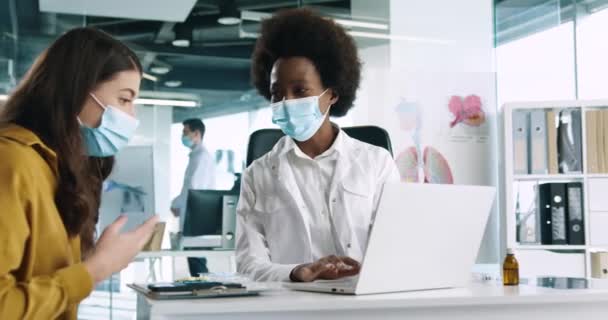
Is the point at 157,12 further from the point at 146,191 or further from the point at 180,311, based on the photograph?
the point at 180,311

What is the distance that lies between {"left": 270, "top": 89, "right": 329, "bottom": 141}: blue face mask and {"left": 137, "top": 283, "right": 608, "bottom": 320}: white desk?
0.91 meters

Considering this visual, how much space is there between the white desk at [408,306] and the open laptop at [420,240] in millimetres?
41

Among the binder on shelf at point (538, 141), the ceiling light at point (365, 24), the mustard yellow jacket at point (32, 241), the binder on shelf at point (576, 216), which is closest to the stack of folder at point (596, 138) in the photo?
the binder on shelf at point (576, 216)

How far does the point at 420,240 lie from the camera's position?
5.99 feet

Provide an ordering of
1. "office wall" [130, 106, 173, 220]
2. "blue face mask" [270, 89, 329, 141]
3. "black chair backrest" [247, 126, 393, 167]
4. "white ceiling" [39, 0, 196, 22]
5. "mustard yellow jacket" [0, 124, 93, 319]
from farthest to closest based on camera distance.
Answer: "office wall" [130, 106, 173, 220] → "white ceiling" [39, 0, 196, 22] → "black chair backrest" [247, 126, 393, 167] → "blue face mask" [270, 89, 329, 141] → "mustard yellow jacket" [0, 124, 93, 319]

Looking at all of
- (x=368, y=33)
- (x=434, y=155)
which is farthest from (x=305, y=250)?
(x=368, y=33)

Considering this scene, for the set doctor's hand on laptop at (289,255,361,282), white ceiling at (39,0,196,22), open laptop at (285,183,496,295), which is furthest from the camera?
white ceiling at (39,0,196,22)

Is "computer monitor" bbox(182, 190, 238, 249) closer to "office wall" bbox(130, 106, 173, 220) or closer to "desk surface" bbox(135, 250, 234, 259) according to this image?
"desk surface" bbox(135, 250, 234, 259)

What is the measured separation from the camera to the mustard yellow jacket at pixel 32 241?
1.43 m

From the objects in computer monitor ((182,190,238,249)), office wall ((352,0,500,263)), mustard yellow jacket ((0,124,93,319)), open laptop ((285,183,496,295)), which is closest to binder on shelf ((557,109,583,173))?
office wall ((352,0,500,263))

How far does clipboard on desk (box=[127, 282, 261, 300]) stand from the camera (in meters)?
1.65

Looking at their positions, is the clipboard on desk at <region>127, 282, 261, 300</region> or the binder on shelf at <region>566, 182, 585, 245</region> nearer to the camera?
the clipboard on desk at <region>127, 282, 261, 300</region>

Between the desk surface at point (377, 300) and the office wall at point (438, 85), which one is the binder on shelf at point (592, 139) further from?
the desk surface at point (377, 300)

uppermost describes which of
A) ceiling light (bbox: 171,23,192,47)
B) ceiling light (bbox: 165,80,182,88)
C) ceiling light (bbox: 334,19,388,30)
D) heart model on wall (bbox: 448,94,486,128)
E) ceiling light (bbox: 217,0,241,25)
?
ceiling light (bbox: 217,0,241,25)
